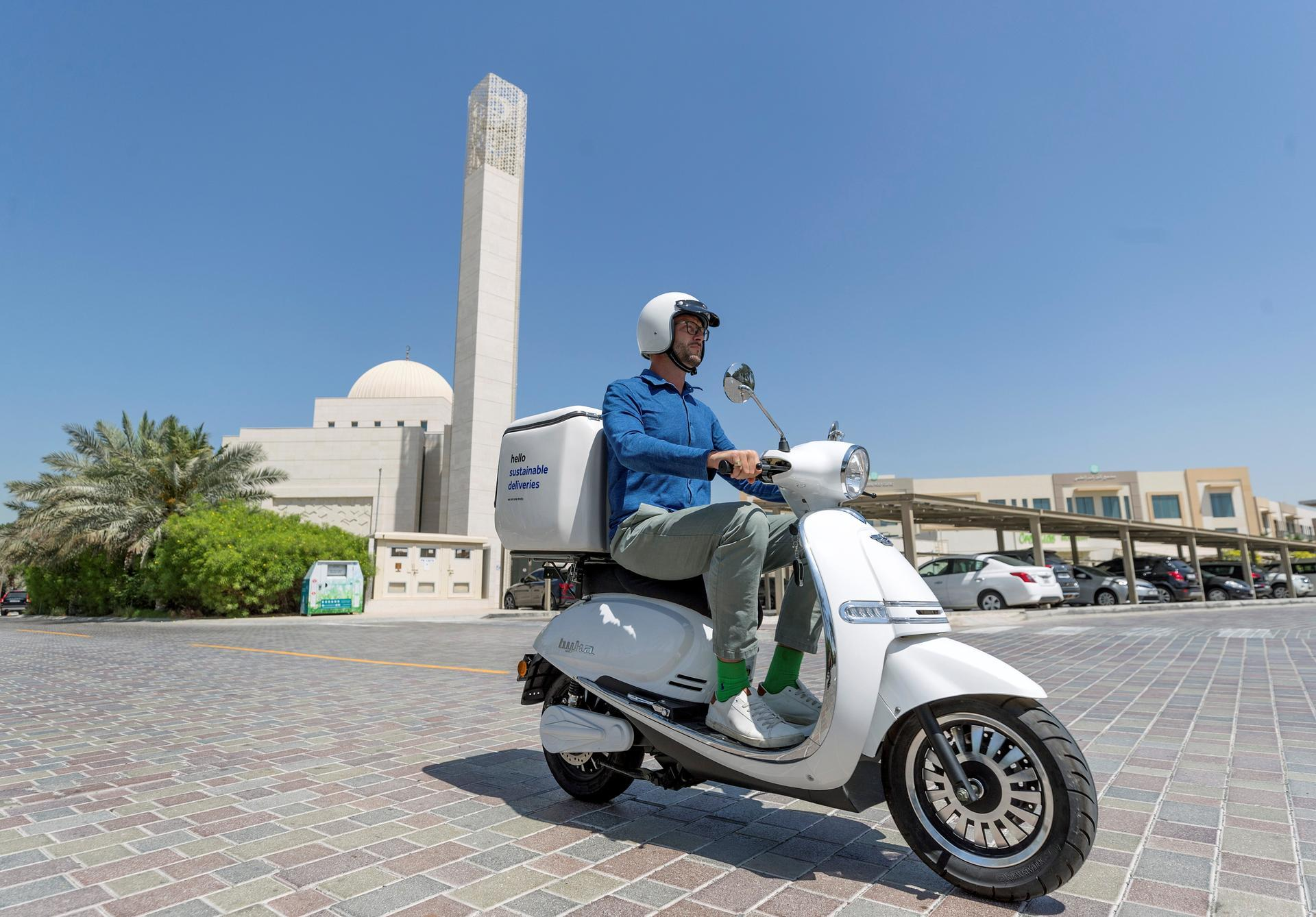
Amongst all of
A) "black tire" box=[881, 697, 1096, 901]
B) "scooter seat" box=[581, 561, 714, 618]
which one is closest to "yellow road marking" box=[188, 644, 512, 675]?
"scooter seat" box=[581, 561, 714, 618]

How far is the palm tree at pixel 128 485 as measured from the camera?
82.7 feet

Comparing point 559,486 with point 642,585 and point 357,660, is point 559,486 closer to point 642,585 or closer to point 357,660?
point 642,585

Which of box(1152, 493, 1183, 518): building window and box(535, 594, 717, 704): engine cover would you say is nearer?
box(535, 594, 717, 704): engine cover

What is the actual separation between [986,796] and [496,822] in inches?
66.6

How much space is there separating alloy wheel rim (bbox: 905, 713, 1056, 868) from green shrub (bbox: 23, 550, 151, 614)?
99.0 feet

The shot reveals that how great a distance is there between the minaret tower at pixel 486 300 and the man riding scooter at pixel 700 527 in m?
34.3

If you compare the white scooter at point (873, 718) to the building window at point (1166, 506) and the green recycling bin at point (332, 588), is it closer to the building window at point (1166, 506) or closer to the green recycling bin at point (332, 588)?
the green recycling bin at point (332, 588)

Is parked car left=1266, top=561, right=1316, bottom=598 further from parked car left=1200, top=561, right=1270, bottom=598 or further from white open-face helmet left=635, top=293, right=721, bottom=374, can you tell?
white open-face helmet left=635, top=293, right=721, bottom=374

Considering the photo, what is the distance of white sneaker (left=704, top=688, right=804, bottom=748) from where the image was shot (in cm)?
221

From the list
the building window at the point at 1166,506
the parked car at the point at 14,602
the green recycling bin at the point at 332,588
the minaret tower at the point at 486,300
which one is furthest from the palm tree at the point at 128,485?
the building window at the point at 1166,506

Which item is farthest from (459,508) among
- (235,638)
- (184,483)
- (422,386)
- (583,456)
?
(583,456)

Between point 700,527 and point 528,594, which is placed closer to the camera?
point 700,527

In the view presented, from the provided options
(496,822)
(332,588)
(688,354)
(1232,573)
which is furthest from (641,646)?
(1232,573)

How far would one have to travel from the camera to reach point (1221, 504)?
62.5 metres
